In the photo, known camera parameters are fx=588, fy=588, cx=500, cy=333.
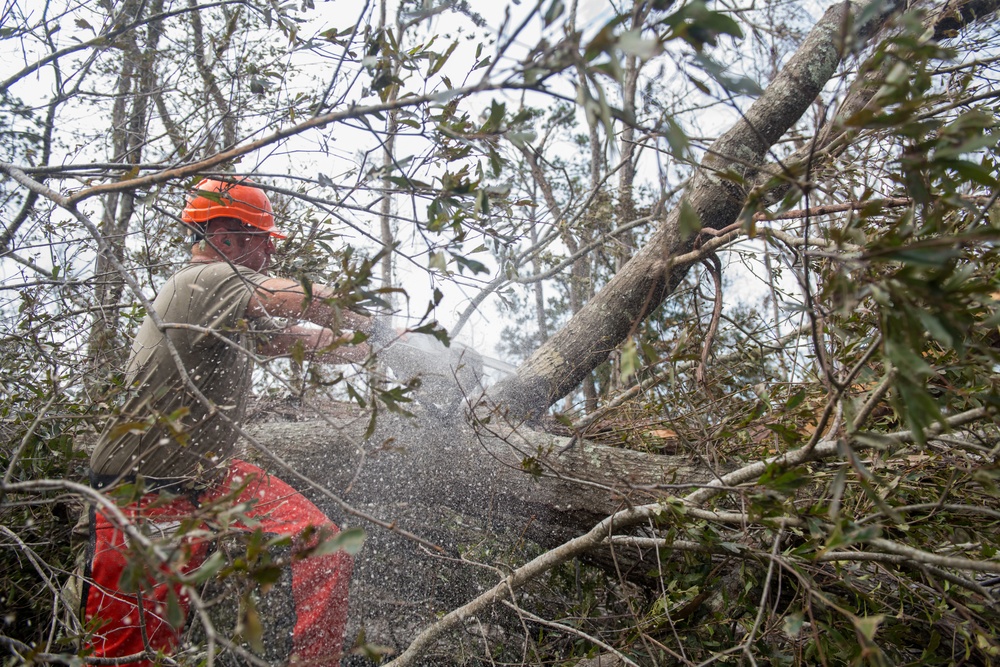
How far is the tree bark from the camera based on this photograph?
2666 mm

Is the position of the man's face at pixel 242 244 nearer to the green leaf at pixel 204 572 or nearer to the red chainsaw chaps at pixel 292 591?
the red chainsaw chaps at pixel 292 591

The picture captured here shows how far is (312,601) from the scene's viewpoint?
2396 mm

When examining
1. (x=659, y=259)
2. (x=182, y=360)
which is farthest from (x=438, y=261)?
(x=659, y=259)

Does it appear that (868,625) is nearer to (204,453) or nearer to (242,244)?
(204,453)

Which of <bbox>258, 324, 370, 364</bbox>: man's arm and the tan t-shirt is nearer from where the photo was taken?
<bbox>258, 324, 370, 364</bbox>: man's arm

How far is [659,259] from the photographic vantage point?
2688mm

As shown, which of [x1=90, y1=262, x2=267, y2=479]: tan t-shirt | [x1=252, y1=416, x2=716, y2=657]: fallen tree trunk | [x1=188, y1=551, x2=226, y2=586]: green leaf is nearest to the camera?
[x1=188, y1=551, x2=226, y2=586]: green leaf

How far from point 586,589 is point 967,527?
1.51m

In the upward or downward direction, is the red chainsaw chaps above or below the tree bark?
below

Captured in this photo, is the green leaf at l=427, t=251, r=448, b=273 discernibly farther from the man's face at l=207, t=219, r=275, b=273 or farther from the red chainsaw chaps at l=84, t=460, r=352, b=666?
the man's face at l=207, t=219, r=275, b=273

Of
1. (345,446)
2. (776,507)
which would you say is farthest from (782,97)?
(345,446)

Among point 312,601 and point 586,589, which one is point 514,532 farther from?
point 312,601

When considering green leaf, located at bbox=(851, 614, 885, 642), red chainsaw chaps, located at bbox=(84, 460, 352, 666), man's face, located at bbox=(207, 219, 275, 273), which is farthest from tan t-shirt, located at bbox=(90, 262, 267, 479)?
green leaf, located at bbox=(851, 614, 885, 642)

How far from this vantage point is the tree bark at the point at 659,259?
105 inches
